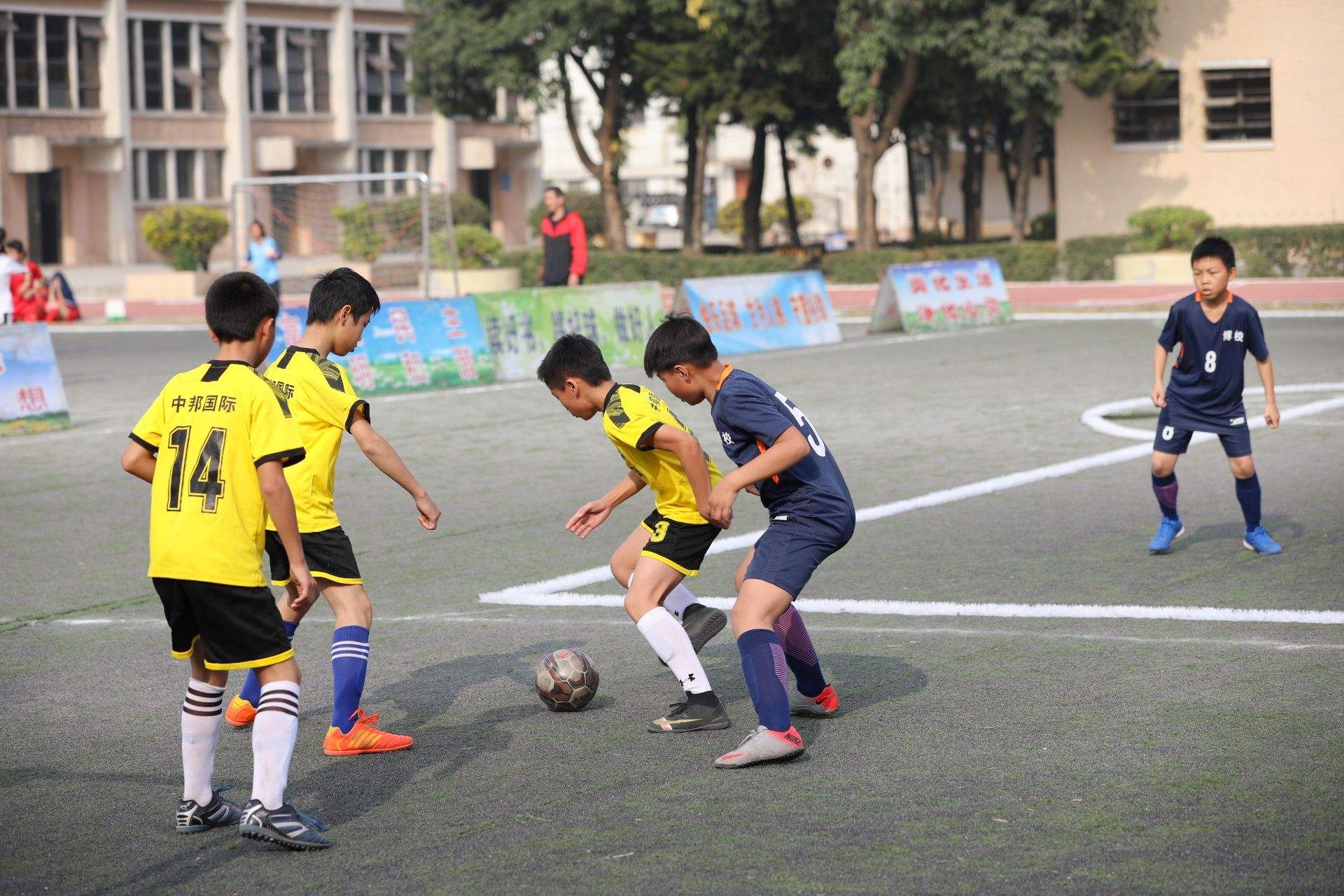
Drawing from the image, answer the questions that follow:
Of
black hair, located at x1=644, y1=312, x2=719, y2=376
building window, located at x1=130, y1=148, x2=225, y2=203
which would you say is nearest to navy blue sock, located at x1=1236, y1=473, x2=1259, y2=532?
black hair, located at x1=644, y1=312, x2=719, y2=376

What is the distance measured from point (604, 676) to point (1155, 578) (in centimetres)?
302

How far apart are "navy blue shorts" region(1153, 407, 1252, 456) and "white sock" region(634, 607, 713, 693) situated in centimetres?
399

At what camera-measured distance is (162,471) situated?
4.81 meters

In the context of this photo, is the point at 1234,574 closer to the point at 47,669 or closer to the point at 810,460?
the point at 810,460

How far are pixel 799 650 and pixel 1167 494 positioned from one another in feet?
11.8

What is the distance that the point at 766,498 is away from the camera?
5852 mm

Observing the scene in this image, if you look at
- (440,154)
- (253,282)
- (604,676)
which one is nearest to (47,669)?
(604,676)

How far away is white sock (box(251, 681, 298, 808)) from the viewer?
4703 millimetres

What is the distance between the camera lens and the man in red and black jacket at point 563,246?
68.6 ft

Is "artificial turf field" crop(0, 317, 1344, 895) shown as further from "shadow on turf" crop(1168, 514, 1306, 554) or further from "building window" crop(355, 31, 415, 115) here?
"building window" crop(355, 31, 415, 115)

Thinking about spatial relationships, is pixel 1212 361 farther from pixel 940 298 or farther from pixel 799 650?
pixel 940 298

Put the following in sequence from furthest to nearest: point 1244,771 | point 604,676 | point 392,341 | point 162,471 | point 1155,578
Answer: point 392,341, point 1155,578, point 604,676, point 1244,771, point 162,471

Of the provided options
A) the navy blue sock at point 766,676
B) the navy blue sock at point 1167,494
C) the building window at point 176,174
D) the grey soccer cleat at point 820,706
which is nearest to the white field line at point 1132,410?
the navy blue sock at point 1167,494

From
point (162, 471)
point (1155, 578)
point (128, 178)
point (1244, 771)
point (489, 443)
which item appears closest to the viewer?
point (162, 471)
